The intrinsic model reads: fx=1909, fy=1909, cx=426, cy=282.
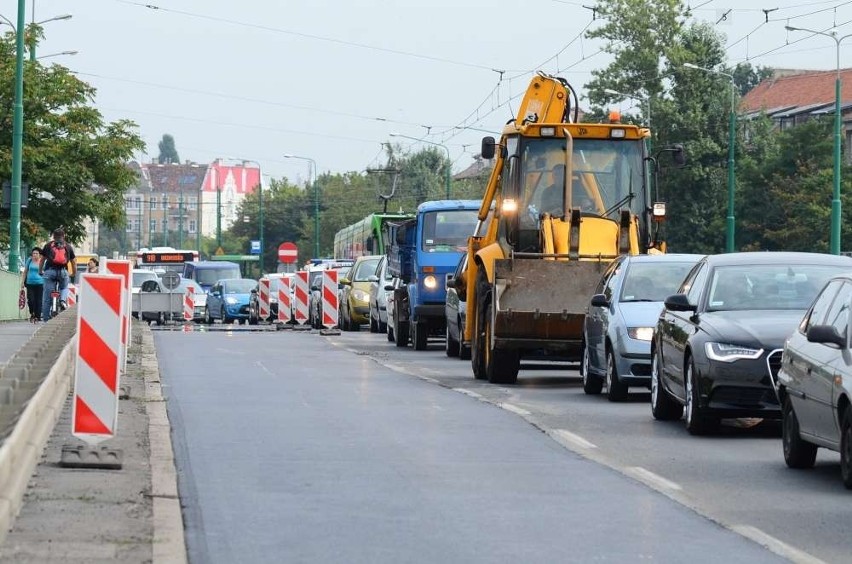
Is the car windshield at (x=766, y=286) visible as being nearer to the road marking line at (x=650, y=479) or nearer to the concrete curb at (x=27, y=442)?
the road marking line at (x=650, y=479)

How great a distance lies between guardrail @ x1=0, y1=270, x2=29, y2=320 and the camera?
39022 mm

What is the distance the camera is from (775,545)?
879cm

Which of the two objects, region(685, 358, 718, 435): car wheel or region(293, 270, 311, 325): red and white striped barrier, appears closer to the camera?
region(685, 358, 718, 435): car wheel

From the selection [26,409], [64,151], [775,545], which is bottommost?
[775,545]

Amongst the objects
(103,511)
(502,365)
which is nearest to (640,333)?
(502,365)

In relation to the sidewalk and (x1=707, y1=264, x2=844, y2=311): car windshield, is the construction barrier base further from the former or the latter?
(x1=707, y1=264, x2=844, y2=311): car windshield

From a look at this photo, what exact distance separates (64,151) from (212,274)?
22.8 metres

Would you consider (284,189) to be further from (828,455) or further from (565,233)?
(828,455)

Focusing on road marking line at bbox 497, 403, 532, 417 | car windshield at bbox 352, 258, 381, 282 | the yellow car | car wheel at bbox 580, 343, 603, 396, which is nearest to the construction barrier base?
road marking line at bbox 497, 403, 532, 417

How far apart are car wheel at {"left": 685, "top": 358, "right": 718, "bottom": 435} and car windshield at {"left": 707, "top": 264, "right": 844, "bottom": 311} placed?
2.31 ft

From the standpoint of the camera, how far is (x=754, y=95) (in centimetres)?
13275

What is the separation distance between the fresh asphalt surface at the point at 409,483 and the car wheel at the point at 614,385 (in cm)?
33

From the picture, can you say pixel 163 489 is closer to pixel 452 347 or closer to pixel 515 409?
pixel 515 409

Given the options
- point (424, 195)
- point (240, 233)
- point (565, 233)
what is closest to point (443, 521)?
point (565, 233)
